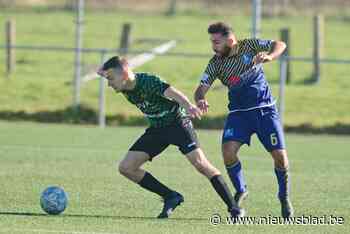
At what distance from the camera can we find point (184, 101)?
10539 millimetres

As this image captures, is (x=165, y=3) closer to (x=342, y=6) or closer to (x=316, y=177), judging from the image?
(x=342, y=6)

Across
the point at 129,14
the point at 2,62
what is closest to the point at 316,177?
the point at 2,62

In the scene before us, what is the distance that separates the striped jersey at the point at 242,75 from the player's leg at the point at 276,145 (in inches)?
5.7

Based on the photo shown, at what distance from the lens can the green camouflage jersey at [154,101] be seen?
35.8 ft

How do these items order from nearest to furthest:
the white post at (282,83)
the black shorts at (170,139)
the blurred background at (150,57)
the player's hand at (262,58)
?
the player's hand at (262,58)
the black shorts at (170,139)
the white post at (282,83)
the blurred background at (150,57)

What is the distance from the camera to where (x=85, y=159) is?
647 inches

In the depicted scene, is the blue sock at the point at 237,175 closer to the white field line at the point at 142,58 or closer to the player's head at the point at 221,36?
the player's head at the point at 221,36

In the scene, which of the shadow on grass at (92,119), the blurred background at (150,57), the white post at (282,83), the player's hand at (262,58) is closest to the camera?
the player's hand at (262,58)

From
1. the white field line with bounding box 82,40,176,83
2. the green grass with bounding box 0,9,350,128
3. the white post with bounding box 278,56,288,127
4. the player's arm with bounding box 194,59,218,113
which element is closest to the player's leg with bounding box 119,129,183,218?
the player's arm with bounding box 194,59,218,113

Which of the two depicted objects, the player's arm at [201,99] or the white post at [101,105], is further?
the white post at [101,105]

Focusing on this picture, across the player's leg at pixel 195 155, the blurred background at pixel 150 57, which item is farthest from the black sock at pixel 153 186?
the blurred background at pixel 150 57

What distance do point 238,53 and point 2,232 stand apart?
10.2ft

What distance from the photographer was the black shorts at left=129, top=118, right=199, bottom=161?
36.3 ft

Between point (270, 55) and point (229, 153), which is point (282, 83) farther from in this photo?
point (270, 55)
